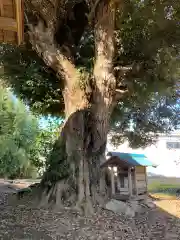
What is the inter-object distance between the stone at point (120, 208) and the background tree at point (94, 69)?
0.44m

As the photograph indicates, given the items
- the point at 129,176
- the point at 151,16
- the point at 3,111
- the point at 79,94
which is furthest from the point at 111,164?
the point at 3,111

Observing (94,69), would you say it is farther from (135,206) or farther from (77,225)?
(77,225)

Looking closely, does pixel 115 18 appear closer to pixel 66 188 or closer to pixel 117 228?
pixel 66 188

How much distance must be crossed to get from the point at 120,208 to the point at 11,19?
18.8 feet

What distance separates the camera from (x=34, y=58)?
1039 centimetres

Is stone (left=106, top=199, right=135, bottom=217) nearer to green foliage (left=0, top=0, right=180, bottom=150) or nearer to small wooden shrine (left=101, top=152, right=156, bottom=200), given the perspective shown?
small wooden shrine (left=101, top=152, right=156, bottom=200)

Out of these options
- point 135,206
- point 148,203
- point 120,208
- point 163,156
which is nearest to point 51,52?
point 120,208

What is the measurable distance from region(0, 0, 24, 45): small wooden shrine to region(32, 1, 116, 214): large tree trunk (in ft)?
12.3

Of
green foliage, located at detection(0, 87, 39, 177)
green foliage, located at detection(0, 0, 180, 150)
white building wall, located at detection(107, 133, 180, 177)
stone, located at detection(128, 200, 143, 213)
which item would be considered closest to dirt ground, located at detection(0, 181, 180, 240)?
stone, located at detection(128, 200, 143, 213)

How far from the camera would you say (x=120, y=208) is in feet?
27.1

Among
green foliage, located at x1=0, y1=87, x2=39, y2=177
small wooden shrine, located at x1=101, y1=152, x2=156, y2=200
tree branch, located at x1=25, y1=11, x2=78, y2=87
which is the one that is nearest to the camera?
tree branch, located at x1=25, y1=11, x2=78, y2=87

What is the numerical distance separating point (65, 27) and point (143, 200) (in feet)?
19.3

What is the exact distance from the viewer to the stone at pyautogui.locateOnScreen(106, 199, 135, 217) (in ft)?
26.6

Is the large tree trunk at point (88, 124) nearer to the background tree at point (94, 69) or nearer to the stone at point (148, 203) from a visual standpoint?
the background tree at point (94, 69)
